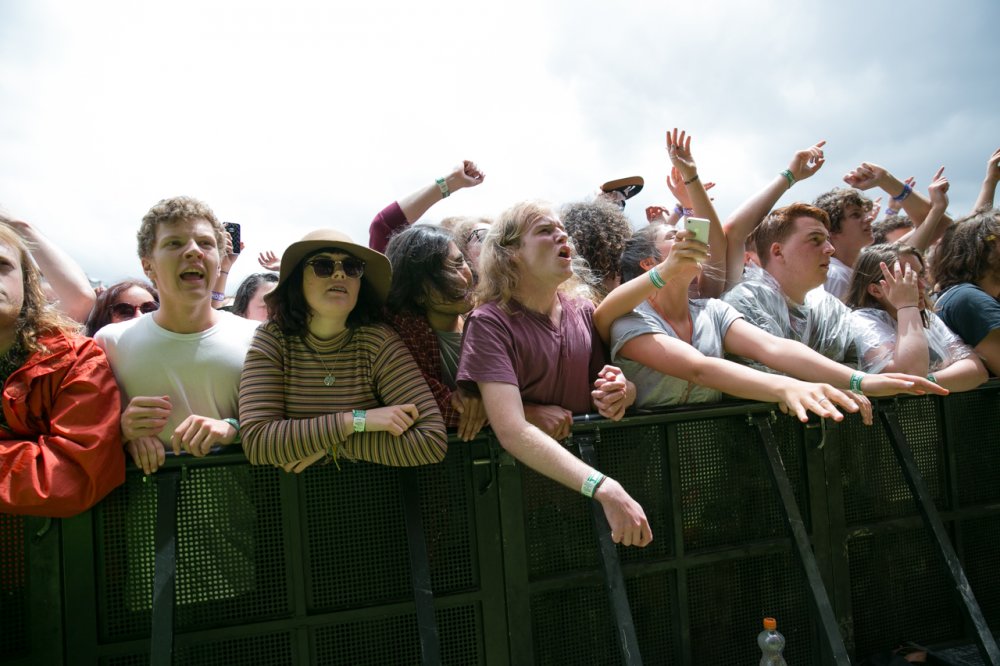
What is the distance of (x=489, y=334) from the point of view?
→ 252 centimetres

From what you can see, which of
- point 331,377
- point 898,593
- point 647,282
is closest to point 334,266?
point 331,377

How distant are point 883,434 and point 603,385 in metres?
1.69

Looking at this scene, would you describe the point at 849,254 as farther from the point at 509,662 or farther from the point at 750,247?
the point at 509,662

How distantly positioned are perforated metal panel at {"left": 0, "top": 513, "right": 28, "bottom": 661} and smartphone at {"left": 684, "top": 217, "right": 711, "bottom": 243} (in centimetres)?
274

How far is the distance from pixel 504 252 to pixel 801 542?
1819 mm

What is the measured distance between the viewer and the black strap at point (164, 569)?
76.7 inches

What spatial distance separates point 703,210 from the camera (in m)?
3.63

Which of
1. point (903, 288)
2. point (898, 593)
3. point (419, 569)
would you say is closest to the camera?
point (419, 569)

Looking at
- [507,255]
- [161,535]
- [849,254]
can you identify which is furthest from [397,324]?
[849,254]

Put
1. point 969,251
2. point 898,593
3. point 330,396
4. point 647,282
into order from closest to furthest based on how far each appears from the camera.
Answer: point 330,396
point 647,282
point 898,593
point 969,251

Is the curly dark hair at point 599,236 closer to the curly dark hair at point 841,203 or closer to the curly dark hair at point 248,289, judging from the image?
the curly dark hair at point 841,203

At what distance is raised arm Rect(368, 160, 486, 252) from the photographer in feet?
13.1

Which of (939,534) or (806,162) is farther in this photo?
(806,162)

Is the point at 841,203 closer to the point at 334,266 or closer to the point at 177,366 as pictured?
the point at 334,266
